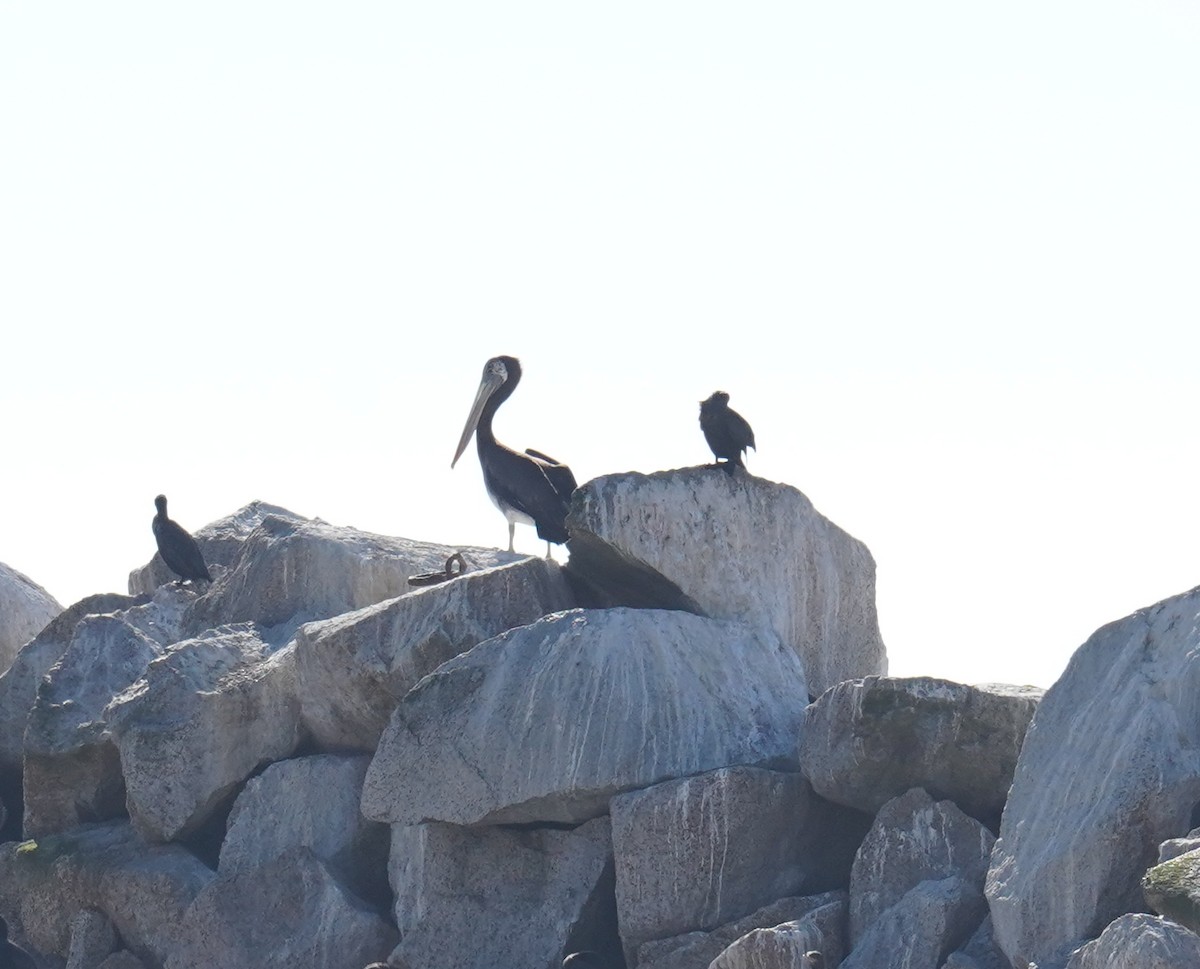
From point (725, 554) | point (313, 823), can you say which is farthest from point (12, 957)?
point (725, 554)

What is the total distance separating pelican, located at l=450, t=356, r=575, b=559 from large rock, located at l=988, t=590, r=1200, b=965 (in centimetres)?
515

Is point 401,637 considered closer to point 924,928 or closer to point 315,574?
point 315,574

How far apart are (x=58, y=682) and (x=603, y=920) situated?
5188 mm

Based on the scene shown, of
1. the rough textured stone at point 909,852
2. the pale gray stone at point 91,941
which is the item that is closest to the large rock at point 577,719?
the rough textured stone at point 909,852

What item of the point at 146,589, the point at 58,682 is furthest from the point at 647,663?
the point at 146,589

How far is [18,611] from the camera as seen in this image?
67.9ft

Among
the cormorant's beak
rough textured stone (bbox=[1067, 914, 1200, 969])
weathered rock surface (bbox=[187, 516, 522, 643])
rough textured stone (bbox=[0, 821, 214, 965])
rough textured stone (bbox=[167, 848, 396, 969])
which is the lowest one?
rough textured stone (bbox=[1067, 914, 1200, 969])

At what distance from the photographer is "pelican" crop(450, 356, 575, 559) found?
1584 centimetres

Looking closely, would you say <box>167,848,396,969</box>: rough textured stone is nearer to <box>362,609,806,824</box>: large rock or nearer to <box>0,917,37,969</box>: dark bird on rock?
<box>362,609,806,824</box>: large rock

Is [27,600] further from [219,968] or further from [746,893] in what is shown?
[746,893]

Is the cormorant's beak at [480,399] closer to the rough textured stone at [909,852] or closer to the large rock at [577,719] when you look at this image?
the large rock at [577,719]

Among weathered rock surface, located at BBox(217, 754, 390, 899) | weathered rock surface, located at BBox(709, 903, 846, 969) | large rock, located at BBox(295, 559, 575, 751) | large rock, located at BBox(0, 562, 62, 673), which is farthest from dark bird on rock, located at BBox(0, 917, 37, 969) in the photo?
large rock, located at BBox(0, 562, 62, 673)

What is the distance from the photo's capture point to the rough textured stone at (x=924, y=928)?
10883 mm

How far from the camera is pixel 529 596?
14.4 m
